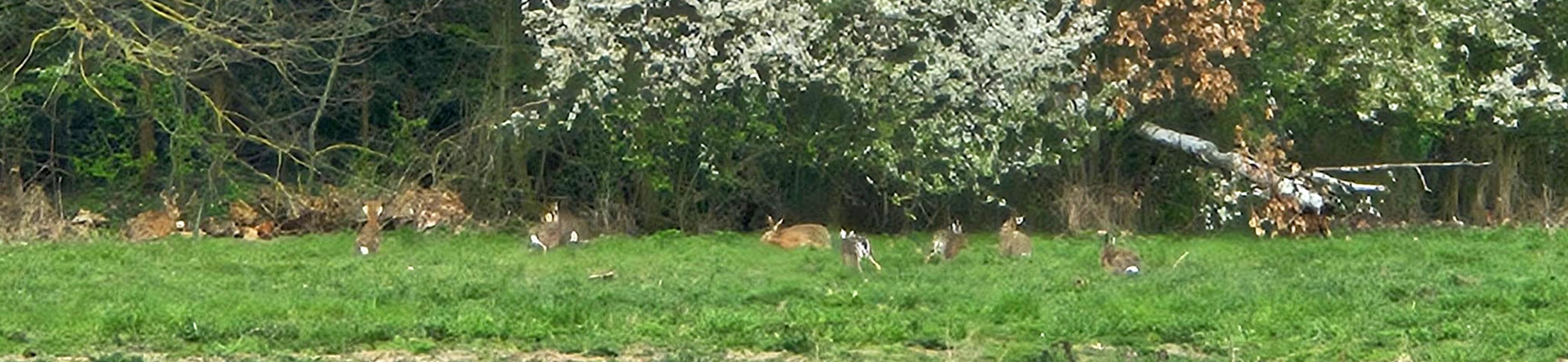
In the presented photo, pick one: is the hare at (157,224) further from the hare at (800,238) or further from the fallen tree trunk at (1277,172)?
the fallen tree trunk at (1277,172)

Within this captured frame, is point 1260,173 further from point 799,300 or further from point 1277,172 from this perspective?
point 799,300

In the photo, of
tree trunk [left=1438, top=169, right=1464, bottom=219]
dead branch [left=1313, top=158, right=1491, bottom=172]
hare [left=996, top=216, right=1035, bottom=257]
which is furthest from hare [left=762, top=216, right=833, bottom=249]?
tree trunk [left=1438, top=169, right=1464, bottom=219]

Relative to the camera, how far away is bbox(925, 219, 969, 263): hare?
1630 centimetres

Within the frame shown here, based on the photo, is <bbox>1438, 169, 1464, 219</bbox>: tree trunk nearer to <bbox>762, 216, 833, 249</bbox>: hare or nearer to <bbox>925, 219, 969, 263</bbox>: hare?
<bbox>925, 219, 969, 263</bbox>: hare

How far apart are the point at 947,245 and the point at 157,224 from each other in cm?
731

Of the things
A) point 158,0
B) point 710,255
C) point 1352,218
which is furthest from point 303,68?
point 1352,218

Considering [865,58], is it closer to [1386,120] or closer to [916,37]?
[916,37]

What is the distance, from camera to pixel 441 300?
13.5 m

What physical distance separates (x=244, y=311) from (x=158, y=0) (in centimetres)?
723

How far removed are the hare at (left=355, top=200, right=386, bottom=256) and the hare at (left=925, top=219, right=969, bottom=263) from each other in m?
4.28

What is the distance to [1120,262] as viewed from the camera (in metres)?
15.2

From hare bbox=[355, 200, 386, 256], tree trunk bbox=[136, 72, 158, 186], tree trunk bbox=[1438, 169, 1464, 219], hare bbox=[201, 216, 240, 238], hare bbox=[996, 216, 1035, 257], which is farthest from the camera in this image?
tree trunk bbox=[136, 72, 158, 186]

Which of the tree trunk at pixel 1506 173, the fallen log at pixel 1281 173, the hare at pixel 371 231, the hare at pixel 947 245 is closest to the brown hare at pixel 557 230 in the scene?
the hare at pixel 371 231

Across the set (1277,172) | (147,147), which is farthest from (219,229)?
(1277,172)
